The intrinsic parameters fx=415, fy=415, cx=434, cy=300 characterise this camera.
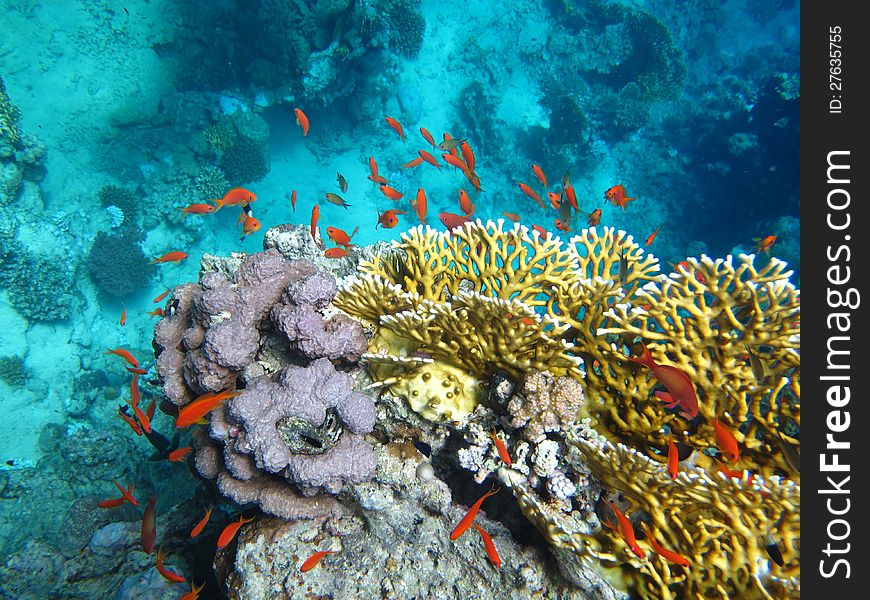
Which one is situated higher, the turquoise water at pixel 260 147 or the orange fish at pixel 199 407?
the turquoise water at pixel 260 147

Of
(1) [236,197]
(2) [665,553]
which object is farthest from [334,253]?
(2) [665,553]

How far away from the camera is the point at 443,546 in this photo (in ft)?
11.1

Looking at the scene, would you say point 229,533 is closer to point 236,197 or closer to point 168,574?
point 168,574

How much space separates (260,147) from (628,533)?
585 inches

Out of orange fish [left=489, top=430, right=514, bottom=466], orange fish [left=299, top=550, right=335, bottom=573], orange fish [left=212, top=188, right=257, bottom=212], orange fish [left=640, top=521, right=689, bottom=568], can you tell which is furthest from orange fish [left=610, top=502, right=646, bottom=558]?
orange fish [left=212, top=188, right=257, bottom=212]

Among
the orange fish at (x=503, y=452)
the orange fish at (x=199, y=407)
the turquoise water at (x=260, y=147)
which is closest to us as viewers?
the orange fish at (x=199, y=407)

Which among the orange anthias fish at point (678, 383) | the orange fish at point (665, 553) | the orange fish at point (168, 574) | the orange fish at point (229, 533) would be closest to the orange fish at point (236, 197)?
the orange fish at point (229, 533)

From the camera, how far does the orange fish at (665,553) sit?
249 centimetres

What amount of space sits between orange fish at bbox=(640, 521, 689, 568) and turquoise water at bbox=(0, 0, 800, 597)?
22.8ft

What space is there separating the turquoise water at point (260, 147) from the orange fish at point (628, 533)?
681 cm

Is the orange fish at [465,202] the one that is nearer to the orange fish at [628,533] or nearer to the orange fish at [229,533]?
the orange fish at [628,533]

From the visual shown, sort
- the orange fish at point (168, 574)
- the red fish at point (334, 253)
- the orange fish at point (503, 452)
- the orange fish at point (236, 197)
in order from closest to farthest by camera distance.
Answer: the orange fish at point (503, 452) < the orange fish at point (168, 574) < the red fish at point (334, 253) < the orange fish at point (236, 197)

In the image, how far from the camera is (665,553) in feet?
8.18

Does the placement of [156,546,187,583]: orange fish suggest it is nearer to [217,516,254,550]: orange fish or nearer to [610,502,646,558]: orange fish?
[217,516,254,550]: orange fish
